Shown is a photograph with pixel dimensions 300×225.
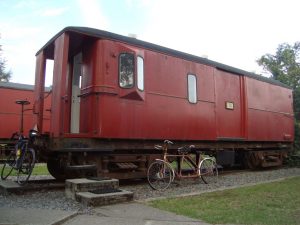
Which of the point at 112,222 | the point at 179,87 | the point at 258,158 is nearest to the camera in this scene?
the point at 112,222

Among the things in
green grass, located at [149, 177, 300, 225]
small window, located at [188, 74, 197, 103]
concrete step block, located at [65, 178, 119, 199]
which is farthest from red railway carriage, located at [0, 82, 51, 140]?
green grass, located at [149, 177, 300, 225]

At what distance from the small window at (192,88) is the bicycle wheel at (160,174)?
99.3 inches

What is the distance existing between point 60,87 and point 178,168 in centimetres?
355

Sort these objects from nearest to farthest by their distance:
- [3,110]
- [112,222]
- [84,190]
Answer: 1. [112,222]
2. [84,190]
3. [3,110]

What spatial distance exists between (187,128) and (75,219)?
19.0 ft

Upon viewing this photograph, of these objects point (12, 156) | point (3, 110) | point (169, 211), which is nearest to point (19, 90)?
point (3, 110)

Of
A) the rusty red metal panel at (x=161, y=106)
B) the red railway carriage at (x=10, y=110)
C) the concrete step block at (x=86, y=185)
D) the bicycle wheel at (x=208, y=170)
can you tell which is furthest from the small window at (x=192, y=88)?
the red railway carriage at (x=10, y=110)

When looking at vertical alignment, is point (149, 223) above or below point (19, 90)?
below

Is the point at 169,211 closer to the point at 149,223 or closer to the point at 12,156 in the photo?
the point at 149,223

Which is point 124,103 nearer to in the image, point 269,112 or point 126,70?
point 126,70

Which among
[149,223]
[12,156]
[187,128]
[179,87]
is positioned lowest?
[149,223]

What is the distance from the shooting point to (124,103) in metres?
9.05

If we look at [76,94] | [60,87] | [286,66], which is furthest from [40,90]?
[286,66]

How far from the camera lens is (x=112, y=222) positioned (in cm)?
527
